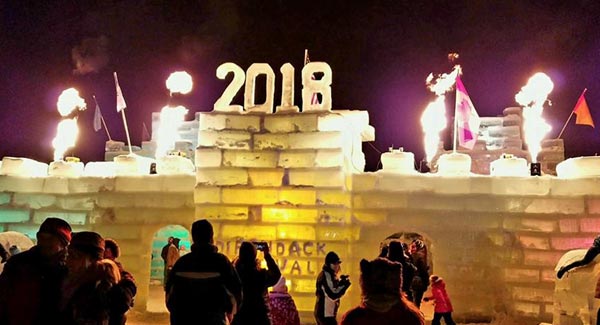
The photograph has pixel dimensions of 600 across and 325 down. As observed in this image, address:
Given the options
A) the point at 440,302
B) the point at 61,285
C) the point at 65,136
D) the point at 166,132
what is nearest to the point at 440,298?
the point at 440,302

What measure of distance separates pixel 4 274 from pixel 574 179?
10537 millimetres

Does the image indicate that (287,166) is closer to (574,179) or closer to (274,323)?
(274,323)

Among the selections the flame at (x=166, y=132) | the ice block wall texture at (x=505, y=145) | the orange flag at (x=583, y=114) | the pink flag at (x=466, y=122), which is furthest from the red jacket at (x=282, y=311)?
the ice block wall texture at (x=505, y=145)

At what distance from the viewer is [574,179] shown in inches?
457

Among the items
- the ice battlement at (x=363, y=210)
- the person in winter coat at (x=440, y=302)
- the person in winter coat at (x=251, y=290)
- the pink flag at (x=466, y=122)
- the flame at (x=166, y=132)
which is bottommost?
the person in winter coat at (x=440, y=302)

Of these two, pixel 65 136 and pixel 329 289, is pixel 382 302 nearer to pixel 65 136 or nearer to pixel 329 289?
pixel 329 289

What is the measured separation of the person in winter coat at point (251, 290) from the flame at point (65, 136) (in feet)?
39.2

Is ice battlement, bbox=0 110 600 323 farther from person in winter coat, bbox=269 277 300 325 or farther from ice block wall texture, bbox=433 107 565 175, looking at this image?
ice block wall texture, bbox=433 107 565 175

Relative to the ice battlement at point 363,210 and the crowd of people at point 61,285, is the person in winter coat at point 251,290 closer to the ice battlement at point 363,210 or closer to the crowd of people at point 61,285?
the crowd of people at point 61,285

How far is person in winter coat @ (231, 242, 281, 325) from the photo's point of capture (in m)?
6.38

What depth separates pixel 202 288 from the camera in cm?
510

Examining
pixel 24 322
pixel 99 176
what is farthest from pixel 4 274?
pixel 99 176

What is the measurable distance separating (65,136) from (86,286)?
13326mm

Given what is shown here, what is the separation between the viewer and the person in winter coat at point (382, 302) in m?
3.81
